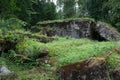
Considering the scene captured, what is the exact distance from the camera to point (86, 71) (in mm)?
6949

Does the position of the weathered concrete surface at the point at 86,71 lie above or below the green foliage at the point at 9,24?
below

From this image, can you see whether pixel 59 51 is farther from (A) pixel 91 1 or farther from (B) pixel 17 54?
(A) pixel 91 1

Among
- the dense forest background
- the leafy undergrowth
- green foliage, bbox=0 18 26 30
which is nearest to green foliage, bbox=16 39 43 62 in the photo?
the leafy undergrowth

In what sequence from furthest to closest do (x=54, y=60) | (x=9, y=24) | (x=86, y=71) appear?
(x=9, y=24)
(x=54, y=60)
(x=86, y=71)

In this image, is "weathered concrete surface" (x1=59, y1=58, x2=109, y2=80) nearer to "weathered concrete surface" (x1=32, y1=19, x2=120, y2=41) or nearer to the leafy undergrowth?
the leafy undergrowth

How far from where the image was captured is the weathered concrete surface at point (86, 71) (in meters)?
6.93

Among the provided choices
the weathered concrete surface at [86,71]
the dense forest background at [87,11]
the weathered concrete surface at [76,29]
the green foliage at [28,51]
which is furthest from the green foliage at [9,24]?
the dense forest background at [87,11]

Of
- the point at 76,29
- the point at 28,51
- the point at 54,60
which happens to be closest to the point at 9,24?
the point at 28,51

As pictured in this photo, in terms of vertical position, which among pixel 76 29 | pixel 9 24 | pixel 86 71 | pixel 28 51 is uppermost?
pixel 9 24

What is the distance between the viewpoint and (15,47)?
8750 millimetres

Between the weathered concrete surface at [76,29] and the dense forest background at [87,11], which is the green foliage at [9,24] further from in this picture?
the dense forest background at [87,11]

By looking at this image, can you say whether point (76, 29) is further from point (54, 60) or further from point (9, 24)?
point (54, 60)

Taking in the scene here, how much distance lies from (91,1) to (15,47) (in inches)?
583

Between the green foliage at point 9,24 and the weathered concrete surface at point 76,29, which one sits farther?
the weathered concrete surface at point 76,29
